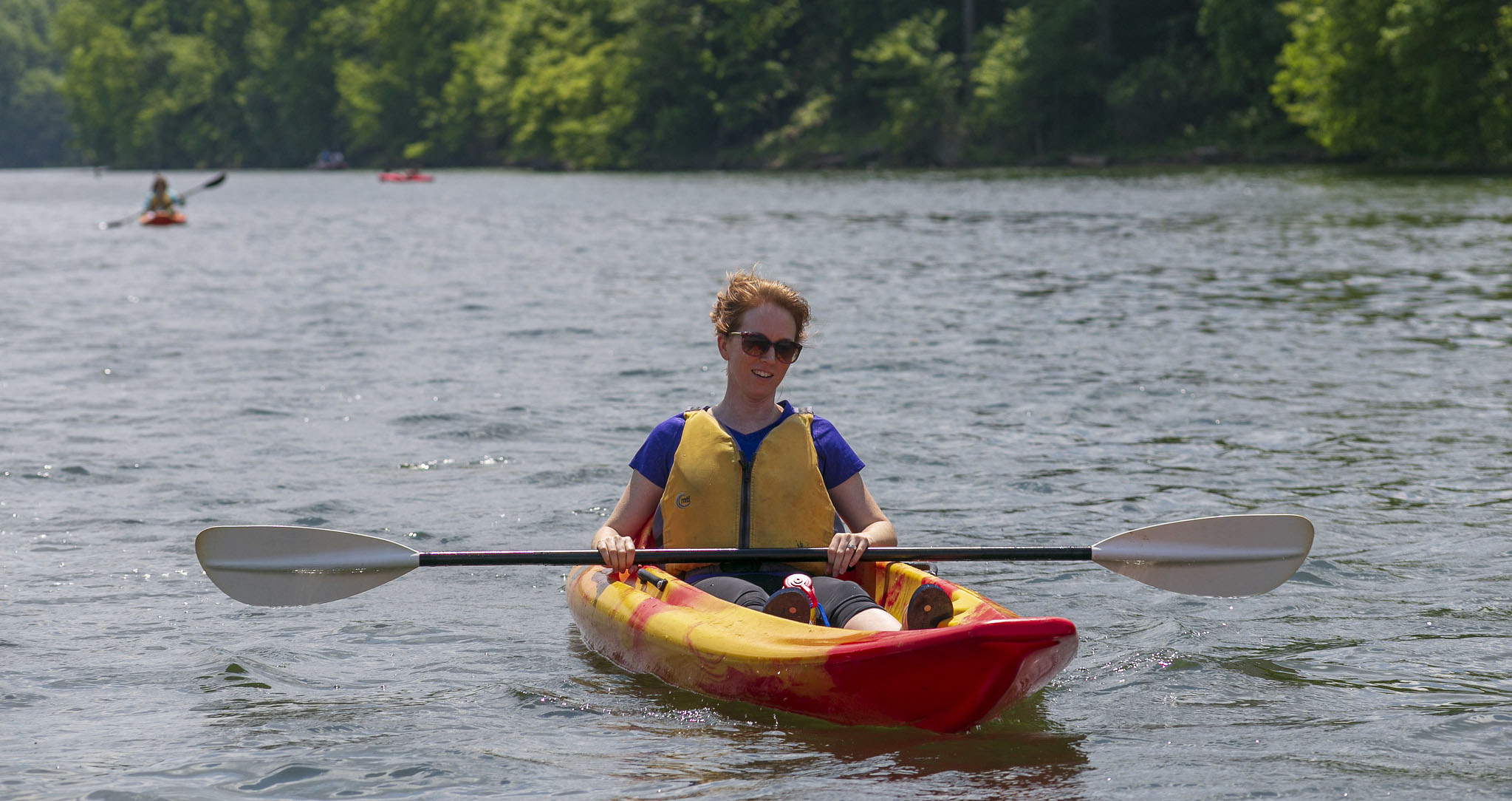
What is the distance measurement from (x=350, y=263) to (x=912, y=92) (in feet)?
127

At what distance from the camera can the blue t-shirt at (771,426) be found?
219 inches

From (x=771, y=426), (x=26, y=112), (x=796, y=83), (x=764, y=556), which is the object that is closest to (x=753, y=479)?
(x=771, y=426)

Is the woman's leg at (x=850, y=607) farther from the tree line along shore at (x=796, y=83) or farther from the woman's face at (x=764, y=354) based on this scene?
the tree line along shore at (x=796, y=83)

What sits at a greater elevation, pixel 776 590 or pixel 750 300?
pixel 750 300

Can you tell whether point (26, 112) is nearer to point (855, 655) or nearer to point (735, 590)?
point (735, 590)

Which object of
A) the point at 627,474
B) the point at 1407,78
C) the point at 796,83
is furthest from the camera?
the point at 796,83

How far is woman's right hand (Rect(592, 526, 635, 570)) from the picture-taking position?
5363 mm

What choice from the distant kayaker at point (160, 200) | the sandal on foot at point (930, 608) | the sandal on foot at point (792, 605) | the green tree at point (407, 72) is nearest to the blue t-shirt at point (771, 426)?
the sandal on foot at point (792, 605)

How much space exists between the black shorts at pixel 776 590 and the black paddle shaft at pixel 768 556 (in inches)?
3.3

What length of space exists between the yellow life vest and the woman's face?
0.18m

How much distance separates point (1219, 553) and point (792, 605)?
1598mm

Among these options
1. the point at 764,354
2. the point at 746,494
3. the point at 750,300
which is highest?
the point at 750,300

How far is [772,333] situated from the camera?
17.4 feet

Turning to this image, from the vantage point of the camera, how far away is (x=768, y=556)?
5273 mm
